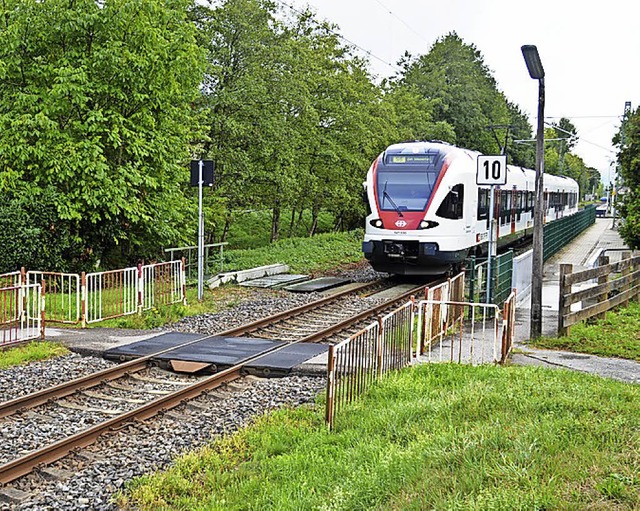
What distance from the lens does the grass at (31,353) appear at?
1114 centimetres

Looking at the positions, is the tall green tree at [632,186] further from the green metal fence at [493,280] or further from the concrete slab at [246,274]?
the concrete slab at [246,274]

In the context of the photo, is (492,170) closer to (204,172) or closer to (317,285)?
(204,172)

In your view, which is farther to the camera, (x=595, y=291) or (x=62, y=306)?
(x=62, y=306)

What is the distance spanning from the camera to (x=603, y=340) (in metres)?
12.7

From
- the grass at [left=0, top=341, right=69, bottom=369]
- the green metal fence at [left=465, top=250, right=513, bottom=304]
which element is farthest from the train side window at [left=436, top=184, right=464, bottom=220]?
the grass at [left=0, top=341, right=69, bottom=369]

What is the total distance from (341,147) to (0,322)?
2312 centimetres

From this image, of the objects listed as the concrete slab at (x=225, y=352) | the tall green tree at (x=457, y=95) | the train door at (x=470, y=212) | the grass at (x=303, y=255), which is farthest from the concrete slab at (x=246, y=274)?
the tall green tree at (x=457, y=95)

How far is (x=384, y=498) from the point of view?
527 cm

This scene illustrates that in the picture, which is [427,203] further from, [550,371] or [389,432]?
[389,432]

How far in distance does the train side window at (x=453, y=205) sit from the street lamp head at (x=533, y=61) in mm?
6396

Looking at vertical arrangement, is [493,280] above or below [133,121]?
below

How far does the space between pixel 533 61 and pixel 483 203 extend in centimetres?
982

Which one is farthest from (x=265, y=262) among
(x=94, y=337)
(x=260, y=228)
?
(x=260, y=228)

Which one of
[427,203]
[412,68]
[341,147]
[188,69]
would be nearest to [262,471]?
[427,203]
